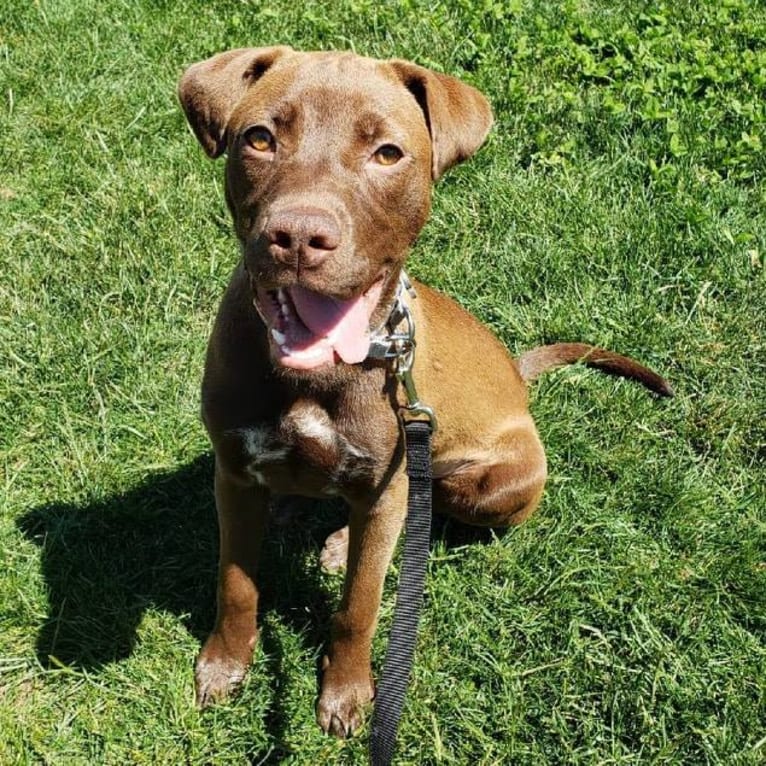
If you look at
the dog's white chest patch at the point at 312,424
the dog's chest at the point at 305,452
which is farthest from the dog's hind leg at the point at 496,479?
the dog's white chest patch at the point at 312,424

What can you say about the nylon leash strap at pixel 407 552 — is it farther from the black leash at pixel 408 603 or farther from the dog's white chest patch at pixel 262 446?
the dog's white chest patch at pixel 262 446

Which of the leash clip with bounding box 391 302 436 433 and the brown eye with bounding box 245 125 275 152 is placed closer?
the brown eye with bounding box 245 125 275 152

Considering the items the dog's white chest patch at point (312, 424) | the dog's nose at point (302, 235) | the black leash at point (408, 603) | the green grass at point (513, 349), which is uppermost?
the dog's nose at point (302, 235)

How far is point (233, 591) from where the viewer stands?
11.8 feet

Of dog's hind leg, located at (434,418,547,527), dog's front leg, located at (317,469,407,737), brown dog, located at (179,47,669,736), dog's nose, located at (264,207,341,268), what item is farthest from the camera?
dog's hind leg, located at (434,418,547,527)

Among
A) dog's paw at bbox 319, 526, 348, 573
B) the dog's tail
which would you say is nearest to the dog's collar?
dog's paw at bbox 319, 526, 348, 573

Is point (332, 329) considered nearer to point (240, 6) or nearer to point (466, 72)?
point (466, 72)

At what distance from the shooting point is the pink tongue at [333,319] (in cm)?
280

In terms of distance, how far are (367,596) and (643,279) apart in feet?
8.27

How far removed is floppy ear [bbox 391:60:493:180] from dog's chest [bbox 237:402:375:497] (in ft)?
2.77

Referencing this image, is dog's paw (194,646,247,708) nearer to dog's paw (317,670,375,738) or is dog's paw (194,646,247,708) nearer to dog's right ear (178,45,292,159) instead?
dog's paw (317,670,375,738)

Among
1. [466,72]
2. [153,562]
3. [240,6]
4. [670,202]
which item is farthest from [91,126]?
[670,202]

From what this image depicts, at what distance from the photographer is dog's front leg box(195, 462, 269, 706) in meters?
3.47

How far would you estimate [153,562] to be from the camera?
4086 mm
